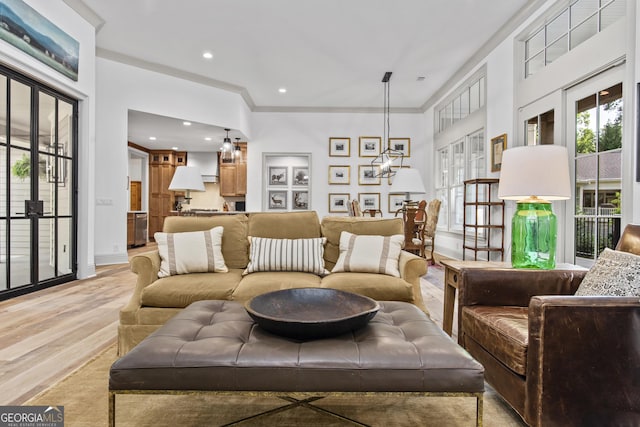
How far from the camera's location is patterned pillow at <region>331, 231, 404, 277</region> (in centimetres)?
263

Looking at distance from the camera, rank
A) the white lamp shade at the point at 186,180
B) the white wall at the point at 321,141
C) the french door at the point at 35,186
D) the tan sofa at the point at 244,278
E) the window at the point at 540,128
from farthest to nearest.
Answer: the white wall at the point at 321,141 < the white lamp shade at the point at 186,180 < the window at the point at 540,128 < the french door at the point at 35,186 < the tan sofa at the point at 244,278

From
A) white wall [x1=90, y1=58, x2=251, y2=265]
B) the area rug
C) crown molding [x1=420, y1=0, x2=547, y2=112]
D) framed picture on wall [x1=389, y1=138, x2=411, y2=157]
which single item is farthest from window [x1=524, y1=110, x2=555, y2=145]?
white wall [x1=90, y1=58, x2=251, y2=265]

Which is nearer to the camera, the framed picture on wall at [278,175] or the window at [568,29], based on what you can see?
the window at [568,29]

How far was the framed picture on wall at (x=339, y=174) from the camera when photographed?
27.0 feet

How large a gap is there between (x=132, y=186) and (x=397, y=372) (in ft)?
32.4

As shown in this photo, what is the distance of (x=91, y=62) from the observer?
4.64 meters

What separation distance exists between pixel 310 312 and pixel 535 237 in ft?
4.80

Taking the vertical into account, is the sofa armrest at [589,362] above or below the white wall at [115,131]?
below

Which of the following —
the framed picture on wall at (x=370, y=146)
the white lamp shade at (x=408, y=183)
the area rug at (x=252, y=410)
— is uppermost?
the framed picture on wall at (x=370, y=146)

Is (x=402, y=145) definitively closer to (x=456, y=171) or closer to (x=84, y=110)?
(x=456, y=171)

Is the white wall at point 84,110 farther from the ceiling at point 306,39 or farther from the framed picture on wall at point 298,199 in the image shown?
the framed picture on wall at point 298,199

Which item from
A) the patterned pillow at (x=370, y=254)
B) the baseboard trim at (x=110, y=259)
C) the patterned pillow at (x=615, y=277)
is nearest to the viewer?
the patterned pillow at (x=615, y=277)

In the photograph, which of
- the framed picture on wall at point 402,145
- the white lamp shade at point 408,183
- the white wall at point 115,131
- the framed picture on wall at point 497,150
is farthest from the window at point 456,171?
the white wall at point 115,131

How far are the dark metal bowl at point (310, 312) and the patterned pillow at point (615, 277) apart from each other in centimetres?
101
